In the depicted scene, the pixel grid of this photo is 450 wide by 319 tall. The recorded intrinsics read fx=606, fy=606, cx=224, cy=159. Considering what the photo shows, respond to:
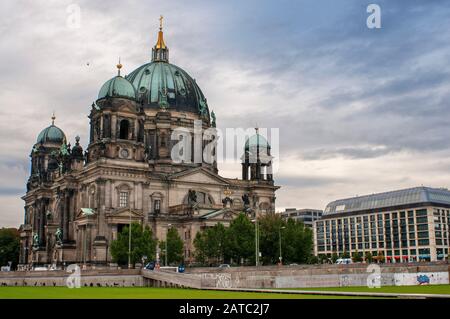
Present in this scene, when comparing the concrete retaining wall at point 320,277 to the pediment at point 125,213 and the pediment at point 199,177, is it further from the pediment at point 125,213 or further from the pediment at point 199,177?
the pediment at point 199,177

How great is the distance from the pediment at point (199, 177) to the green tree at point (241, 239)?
1779 cm

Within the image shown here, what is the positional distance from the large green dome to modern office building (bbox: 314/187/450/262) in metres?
56.7

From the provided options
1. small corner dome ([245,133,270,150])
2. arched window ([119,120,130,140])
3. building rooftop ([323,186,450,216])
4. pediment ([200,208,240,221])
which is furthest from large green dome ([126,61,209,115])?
building rooftop ([323,186,450,216])

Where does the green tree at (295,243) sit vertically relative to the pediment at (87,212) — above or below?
below

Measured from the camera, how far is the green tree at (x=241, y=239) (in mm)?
98188

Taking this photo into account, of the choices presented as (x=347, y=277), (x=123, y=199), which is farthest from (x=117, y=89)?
(x=347, y=277)

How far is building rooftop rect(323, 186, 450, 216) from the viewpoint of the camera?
503 ft

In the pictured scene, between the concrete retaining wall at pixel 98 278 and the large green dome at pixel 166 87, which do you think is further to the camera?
the large green dome at pixel 166 87

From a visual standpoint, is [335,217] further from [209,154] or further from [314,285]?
[314,285]

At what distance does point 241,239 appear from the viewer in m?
98.5

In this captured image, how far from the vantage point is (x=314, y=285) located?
5544 centimetres

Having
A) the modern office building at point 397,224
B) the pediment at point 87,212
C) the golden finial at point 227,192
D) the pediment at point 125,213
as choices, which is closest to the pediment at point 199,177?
the golden finial at point 227,192

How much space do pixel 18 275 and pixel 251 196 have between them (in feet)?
194

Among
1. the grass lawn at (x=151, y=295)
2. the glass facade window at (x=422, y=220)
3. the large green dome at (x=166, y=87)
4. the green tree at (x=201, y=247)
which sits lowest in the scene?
the grass lawn at (x=151, y=295)
